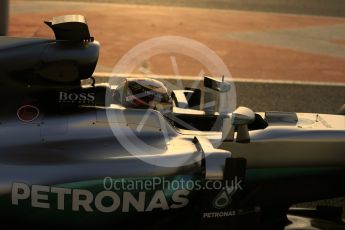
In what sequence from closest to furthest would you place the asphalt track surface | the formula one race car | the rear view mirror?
the formula one race car < the rear view mirror < the asphalt track surface

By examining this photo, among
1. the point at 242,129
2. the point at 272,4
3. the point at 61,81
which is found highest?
the point at 272,4

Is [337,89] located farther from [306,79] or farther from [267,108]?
[267,108]

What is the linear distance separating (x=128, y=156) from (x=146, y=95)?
70cm

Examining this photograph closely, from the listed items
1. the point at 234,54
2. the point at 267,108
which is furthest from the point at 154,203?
the point at 234,54

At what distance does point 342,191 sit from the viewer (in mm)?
4859

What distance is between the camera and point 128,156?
426cm

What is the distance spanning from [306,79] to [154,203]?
296 inches

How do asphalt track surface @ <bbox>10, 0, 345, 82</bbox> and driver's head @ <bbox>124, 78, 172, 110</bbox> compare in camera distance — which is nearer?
driver's head @ <bbox>124, 78, 172, 110</bbox>

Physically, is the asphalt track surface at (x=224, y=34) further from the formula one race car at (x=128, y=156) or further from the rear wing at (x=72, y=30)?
the formula one race car at (x=128, y=156)

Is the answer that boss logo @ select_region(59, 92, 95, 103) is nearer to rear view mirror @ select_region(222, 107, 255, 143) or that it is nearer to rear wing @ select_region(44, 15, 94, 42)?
rear wing @ select_region(44, 15, 94, 42)

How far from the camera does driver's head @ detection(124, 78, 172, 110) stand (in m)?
4.72

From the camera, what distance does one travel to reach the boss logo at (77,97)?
4504 mm

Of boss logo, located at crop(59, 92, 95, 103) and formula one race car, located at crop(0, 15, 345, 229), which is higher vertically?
boss logo, located at crop(59, 92, 95, 103)

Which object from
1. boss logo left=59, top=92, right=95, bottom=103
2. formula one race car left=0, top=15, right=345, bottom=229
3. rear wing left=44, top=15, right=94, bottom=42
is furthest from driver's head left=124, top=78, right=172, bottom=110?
rear wing left=44, top=15, right=94, bottom=42
